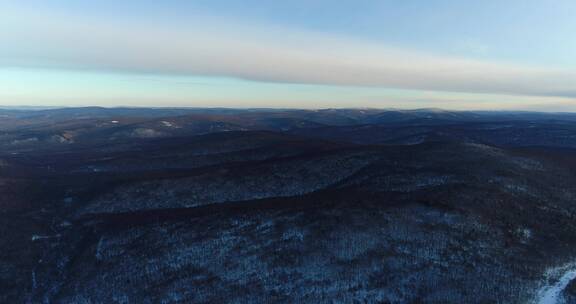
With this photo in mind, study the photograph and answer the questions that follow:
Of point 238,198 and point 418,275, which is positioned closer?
point 418,275

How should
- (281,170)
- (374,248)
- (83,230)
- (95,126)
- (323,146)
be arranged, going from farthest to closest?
Result: (95,126), (323,146), (281,170), (83,230), (374,248)

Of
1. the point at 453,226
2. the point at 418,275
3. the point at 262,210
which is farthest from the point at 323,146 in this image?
the point at 418,275

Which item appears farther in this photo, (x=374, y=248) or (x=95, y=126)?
(x=95, y=126)

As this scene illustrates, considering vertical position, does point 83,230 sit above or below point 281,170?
below

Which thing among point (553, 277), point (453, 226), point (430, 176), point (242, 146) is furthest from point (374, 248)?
point (242, 146)

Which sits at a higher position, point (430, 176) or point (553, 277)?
point (430, 176)

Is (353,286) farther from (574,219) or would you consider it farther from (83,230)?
(83,230)

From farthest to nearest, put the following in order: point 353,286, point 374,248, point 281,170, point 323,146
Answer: point 323,146 → point 281,170 → point 374,248 → point 353,286

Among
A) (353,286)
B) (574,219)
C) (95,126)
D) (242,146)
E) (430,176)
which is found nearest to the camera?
(353,286)

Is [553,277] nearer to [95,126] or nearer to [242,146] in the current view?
[242,146]
